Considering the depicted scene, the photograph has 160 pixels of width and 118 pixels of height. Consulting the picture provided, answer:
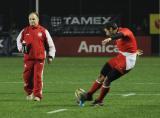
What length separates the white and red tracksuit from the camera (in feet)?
55.0

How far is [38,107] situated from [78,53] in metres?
21.7

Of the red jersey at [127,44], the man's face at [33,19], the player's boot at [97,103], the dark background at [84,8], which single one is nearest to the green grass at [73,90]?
the player's boot at [97,103]

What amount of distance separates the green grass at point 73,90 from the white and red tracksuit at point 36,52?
476 millimetres

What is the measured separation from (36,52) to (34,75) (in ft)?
1.69

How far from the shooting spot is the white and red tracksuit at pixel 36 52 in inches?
659

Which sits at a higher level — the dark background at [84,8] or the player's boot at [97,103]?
the dark background at [84,8]

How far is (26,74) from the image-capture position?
668 inches

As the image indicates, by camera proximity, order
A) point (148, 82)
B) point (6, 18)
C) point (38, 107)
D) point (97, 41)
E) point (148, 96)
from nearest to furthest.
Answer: point (38, 107) → point (148, 96) → point (148, 82) → point (97, 41) → point (6, 18)

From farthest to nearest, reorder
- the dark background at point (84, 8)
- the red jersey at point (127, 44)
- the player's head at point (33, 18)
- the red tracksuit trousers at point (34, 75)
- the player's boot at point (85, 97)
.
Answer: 1. the dark background at point (84, 8)
2. the red tracksuit trousers at point (34, 75)
3. the player's head at point (33, 18)
4. the player's boot at point (85, 97)
5. the red jersey at point (127, 44)

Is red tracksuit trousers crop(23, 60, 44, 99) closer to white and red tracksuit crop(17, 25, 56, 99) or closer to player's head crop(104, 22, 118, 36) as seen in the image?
white and red tracksuit crop(17, 25, 56, 99)

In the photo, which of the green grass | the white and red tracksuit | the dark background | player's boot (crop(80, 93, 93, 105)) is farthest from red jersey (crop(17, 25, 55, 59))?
the dark background

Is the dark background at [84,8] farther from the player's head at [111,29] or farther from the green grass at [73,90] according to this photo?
the player's head at [111,29]

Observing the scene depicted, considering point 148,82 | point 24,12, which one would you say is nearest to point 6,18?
point 24,12

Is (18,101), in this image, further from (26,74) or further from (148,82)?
(148,82)
